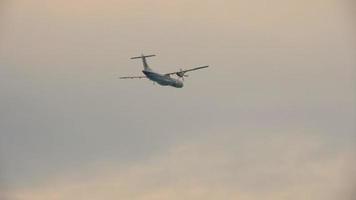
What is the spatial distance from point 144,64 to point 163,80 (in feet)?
13.5

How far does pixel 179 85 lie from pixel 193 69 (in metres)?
2.71

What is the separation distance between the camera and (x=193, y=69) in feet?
443

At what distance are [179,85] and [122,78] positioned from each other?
706 cm

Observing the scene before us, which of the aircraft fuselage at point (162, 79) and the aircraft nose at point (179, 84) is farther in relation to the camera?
the aircraft nose at point (179, 84)

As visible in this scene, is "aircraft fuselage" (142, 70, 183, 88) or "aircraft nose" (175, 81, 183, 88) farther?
"aircraft nose" (175, 81, 183, 88)

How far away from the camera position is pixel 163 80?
12975 centimetres

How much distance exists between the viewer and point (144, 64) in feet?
435

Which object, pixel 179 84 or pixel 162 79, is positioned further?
pixel 179 84

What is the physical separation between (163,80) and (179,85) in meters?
4.65

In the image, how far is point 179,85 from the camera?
440 ft

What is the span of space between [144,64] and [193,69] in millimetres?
6211
